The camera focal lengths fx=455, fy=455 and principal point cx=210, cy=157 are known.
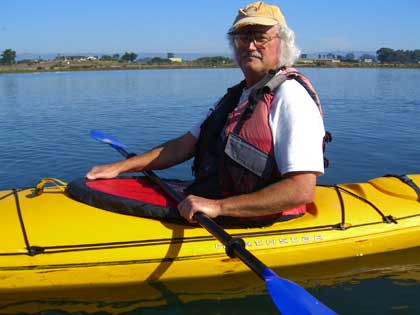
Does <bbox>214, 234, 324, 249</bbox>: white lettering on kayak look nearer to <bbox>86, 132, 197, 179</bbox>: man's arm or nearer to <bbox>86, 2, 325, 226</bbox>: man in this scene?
<bbox>86, 2, 325, 226</bbox>: man

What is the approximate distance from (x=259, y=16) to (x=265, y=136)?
2.90 ft

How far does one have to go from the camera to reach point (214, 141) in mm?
4113

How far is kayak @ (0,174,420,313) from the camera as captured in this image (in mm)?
3504

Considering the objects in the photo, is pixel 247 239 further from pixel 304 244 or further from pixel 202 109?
pixel 202 109

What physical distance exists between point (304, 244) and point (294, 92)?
1.36 metres

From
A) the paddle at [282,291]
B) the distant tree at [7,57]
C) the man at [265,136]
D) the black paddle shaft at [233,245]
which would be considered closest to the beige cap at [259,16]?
the man at [265,136]

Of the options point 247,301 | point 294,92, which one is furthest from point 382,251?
point 294,92

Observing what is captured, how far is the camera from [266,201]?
3.27 m

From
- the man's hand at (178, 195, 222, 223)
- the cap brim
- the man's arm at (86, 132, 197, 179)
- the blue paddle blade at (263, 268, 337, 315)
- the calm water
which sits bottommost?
the calm water

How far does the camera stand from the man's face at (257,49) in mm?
3400

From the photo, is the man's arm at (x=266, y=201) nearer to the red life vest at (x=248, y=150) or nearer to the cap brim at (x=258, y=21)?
the red life vest at (x=248, y=150)

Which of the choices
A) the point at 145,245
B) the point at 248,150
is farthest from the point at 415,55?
the point at 145,245

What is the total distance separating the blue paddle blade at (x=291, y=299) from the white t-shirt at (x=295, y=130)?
2.71 feet

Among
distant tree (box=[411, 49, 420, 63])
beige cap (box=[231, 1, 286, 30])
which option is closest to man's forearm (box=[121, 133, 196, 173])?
beige cap (box=[231, 1, 286, 30])
